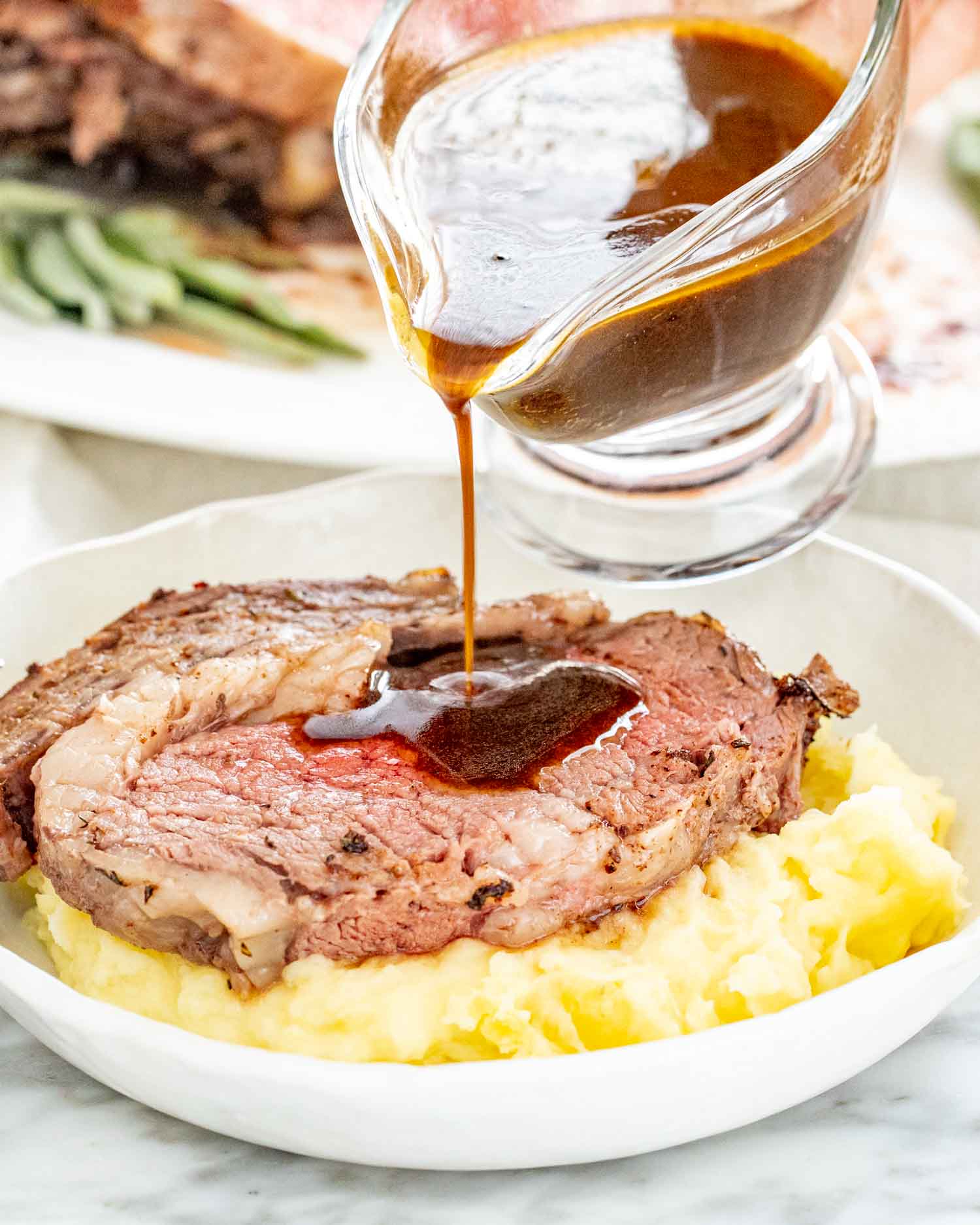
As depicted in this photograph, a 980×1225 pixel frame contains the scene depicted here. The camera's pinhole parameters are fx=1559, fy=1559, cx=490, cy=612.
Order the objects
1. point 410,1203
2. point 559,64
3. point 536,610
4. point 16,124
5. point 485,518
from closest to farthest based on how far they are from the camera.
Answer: point 410,1203
point 536,610
point 559,64
point 485,518
point 16,124

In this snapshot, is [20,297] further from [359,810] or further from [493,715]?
[359,810]

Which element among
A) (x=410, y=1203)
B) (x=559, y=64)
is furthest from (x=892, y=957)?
(x=559, y=64)

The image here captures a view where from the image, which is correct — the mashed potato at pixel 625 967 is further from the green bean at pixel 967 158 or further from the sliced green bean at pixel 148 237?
the green bean at pixel 967 158

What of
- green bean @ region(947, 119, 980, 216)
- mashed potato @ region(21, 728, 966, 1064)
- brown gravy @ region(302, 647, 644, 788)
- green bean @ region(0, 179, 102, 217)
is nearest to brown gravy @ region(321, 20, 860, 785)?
brown gravy @ region(302, 647, 644, 788)

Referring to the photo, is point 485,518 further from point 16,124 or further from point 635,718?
point 16,124

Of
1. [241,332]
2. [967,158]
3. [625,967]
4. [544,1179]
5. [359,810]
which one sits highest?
[967,158]

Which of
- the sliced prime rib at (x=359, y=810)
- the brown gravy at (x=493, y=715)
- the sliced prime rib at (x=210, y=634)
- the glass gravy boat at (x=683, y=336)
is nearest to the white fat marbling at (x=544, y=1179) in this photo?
the sliced prime rib at (x=359, y=810)

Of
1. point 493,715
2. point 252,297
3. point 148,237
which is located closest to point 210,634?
point 493,715
